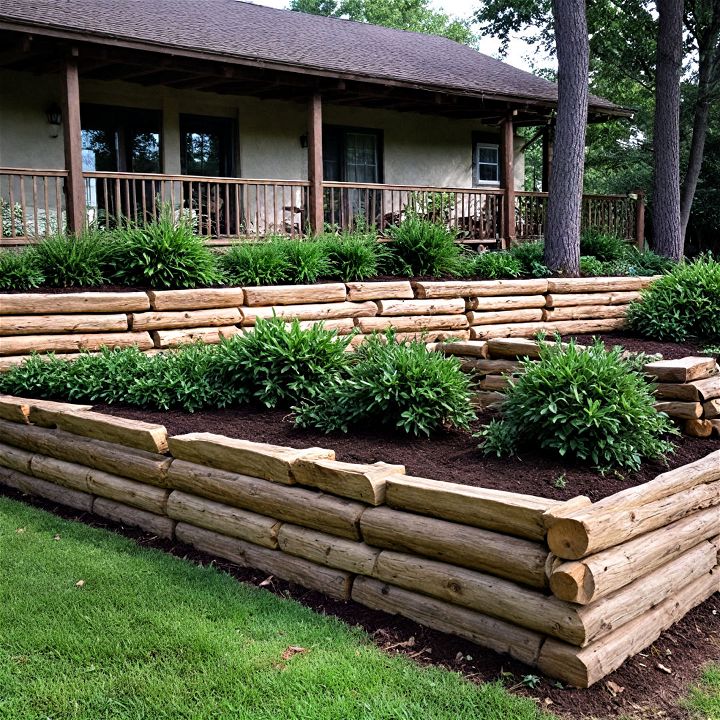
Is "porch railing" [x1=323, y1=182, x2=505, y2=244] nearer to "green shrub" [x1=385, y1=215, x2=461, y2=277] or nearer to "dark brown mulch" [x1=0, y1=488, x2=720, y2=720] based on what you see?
"green shrub" [x1=385, y1=215, x2=461, y2=277]

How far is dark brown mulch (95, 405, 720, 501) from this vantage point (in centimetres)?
438

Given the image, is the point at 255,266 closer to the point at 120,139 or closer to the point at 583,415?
the point at 583,415

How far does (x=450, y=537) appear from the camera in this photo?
3.82 meters

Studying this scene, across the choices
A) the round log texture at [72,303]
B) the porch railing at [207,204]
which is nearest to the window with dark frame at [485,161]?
the porch railing at [207,204]

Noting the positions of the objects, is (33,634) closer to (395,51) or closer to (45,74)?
(45,74)

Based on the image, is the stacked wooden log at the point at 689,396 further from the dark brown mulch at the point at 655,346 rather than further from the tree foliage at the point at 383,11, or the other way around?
the tree foliage at the point at 383,11

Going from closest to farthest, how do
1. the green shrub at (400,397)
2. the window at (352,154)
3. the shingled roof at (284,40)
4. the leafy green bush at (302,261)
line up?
the green shrub at (400,397) < the leafy green bush at (302,261) < the shingled roof at (284,40) < the window at (352,154)

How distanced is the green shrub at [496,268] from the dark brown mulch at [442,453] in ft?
17.2

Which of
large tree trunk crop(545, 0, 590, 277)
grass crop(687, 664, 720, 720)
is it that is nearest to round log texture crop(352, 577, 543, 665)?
grass crop(687, 664, 720, 720)

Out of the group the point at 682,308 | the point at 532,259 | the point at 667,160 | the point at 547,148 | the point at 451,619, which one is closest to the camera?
the point at 451,619

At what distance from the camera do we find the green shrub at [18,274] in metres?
7.96

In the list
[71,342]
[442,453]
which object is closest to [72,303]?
[71,342]

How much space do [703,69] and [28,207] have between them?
48.9ft

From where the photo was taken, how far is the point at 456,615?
3.75m
